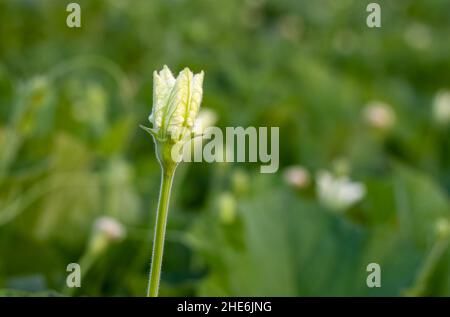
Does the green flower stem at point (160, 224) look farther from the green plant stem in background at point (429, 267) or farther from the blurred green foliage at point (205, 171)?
the green plant stem in background at point (429, 267)

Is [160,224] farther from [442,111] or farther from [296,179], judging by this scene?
[442,111]

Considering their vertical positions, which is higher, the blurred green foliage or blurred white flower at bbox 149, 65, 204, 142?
the blurred green foliage

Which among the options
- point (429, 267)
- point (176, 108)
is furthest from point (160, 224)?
point (429, 267)

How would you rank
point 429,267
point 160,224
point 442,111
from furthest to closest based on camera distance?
point 442,111, point 429,267, point 160,224

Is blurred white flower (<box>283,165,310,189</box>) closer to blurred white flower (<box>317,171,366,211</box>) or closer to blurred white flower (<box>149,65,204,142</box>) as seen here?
blurred white flower (<box>317,171,366,211</box>)

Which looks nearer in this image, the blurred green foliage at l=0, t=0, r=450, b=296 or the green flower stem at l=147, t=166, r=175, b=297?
the green flower stem at l=147, t=166, r=175, b=297

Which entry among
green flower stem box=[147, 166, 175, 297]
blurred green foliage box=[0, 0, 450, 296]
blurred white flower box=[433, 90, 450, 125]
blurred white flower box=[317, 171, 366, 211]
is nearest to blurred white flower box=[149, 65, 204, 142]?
green flower stem box=[147, 166, 175, 297]

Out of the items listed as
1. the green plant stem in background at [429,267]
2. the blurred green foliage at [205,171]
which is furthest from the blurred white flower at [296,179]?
the green plant stem in background at [429,267]
